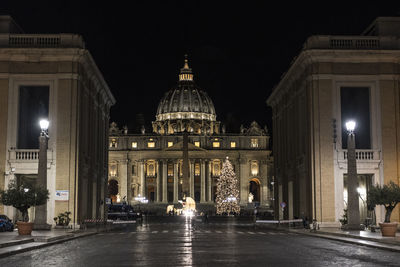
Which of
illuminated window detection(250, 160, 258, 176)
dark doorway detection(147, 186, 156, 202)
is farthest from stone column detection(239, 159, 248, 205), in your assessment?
dark doorway detection(147, 186, 156, 202)

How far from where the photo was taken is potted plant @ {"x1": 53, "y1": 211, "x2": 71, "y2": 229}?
4700 centimetres

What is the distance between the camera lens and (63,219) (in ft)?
155

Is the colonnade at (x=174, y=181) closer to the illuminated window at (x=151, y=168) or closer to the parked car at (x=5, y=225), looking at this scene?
the illuminated window at (x=151, y=168)

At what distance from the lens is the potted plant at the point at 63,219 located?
47.0 m

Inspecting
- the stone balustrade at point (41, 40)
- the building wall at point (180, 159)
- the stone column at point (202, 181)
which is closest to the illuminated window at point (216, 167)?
the building wall at point (180, 159)

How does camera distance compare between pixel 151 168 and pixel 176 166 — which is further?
pixel 151 168

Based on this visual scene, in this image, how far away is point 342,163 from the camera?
4884 cm

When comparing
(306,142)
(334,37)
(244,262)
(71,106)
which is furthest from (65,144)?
(244,262)

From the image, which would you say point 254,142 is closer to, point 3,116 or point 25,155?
point 25,155

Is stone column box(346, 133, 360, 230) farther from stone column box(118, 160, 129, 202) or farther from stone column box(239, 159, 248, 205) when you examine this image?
stone column box(118, 160, 129, 202)

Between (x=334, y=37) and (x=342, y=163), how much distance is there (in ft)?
33.1

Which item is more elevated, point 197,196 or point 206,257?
point 197,196

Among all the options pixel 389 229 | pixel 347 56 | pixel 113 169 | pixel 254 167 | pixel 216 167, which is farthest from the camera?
pixel 216 167

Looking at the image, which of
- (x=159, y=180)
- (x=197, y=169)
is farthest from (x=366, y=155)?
(x=197, y=169)
